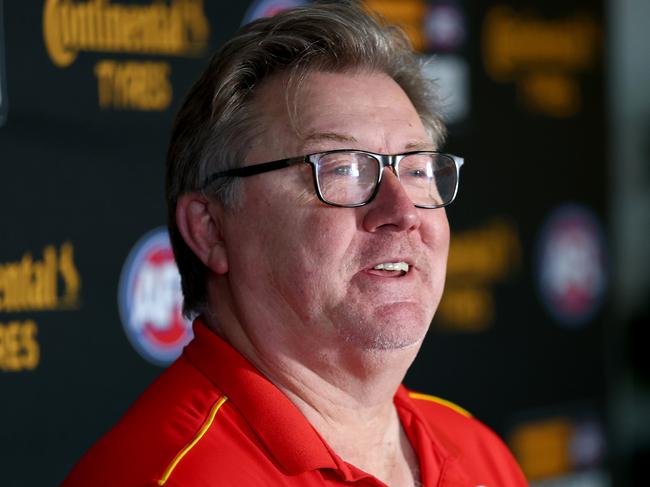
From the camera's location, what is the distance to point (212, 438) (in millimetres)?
1071

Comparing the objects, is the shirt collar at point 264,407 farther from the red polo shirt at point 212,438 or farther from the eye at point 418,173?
the eye at point 418,173

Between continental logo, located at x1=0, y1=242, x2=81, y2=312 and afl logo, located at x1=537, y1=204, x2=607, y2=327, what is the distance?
131 cm

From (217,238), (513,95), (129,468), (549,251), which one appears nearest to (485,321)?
(549,251)

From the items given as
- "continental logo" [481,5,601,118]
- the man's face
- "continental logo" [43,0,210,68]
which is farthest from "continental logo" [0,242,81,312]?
"continental logo" [481,5,601,118]

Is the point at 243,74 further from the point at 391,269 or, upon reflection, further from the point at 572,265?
the point at 572,265

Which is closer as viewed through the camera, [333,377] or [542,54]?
Result: [333,377]

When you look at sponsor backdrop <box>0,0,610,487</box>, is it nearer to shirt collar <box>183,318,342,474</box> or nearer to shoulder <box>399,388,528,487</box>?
shoulder <box>399,388,528,487</box>

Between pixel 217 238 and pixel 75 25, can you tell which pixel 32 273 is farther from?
pixel 217 238

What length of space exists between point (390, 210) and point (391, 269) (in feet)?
0.22

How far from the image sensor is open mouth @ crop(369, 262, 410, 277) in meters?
1.13

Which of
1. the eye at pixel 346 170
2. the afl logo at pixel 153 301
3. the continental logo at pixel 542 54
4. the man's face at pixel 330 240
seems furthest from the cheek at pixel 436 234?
the continental logo at pixel 542 54

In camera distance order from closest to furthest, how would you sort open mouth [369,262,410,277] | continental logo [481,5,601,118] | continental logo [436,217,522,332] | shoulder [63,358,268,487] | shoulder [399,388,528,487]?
shoulder [63,358,268,487] → open mouth [369,262,410,277] → shoulder [399,388,528,487] → continental logo [436,217,522,332] → continental logo [481,5,601,118]

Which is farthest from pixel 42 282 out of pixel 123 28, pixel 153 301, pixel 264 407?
pixel 264 407

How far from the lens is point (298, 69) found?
118 cm
